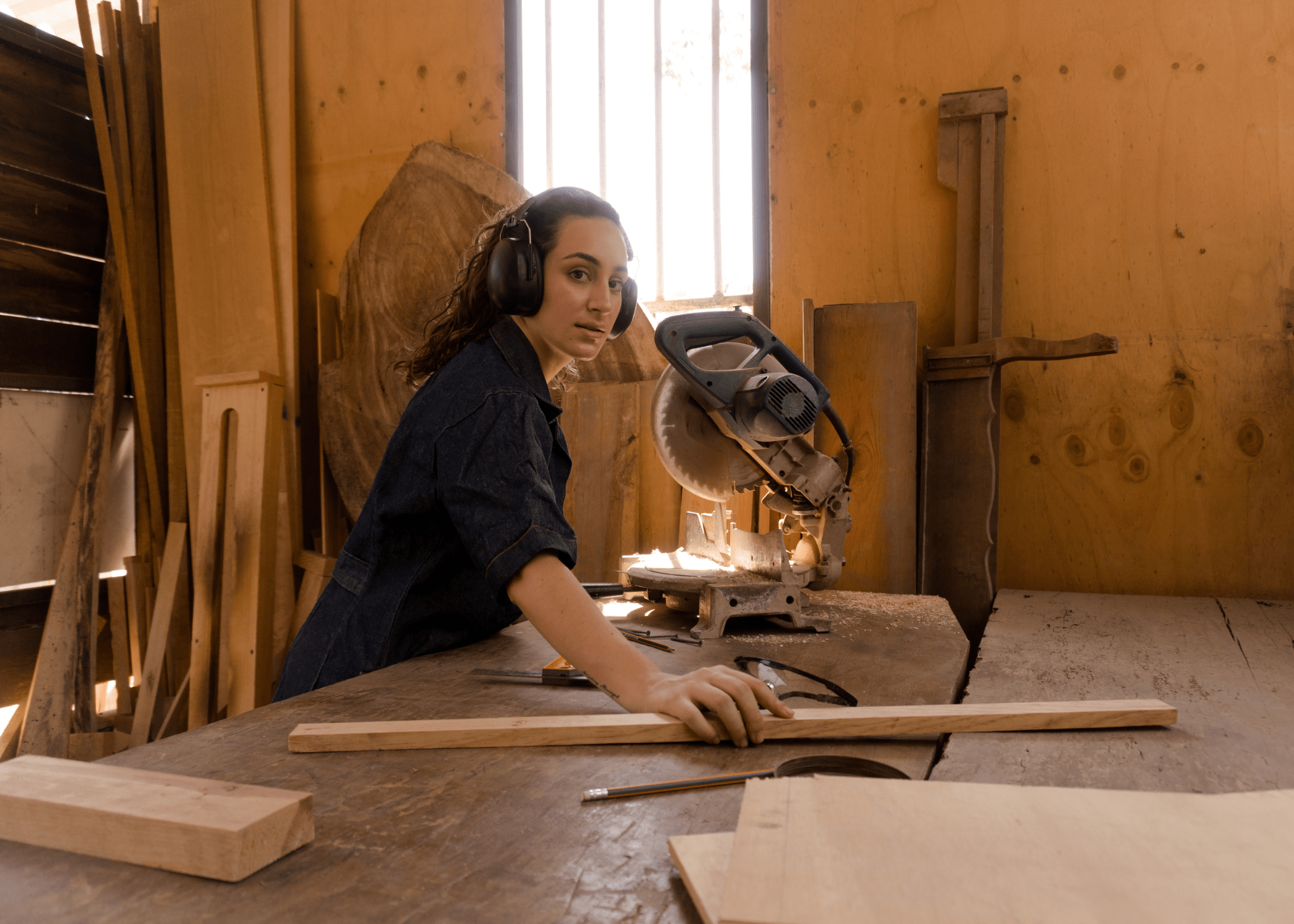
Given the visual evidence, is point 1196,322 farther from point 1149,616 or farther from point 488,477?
point 488,477

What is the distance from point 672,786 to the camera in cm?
78

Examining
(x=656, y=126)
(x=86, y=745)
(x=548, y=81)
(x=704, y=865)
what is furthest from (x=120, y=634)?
(x=704, y=865)

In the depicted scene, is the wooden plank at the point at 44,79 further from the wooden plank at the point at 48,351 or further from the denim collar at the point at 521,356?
the denim collar at the point at 521,356

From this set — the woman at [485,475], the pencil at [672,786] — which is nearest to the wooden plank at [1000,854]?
the pencil at [672,786]

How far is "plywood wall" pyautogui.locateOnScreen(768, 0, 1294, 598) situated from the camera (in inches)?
82.5

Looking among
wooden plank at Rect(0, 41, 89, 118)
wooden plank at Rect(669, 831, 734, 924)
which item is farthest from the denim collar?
wooden plank at Rect(0, 41, 89, 118)

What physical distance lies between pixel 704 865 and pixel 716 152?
255 centimetres

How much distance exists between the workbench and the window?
1.82 meters

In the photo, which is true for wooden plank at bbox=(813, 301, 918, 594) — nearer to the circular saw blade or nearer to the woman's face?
the circular saw blade

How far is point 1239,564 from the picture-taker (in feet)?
6.91

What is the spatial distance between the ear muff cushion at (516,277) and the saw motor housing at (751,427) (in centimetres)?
35

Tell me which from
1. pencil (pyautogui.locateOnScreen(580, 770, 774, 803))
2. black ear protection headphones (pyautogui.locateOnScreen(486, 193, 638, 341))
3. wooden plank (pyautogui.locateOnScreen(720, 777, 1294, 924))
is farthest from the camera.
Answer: black ear protection headphones (pyautogui.locateOnScreen(486, 193, 638, 341))

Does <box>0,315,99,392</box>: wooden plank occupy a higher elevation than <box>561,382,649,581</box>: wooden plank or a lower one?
higher

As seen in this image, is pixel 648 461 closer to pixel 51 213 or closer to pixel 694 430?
pixel 694 430
